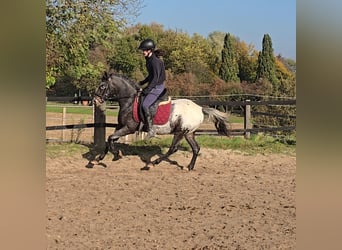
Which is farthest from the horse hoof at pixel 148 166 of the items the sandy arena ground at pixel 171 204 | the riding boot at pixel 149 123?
the riding boot at pixel 149 123

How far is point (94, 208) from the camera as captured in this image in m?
3.65

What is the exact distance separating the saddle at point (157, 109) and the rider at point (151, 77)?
0.21 ft

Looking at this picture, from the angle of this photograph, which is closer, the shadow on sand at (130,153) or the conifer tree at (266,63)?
the shadow on sand at (130,153)

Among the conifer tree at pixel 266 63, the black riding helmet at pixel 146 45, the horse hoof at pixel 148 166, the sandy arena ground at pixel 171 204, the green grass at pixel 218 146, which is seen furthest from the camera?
the conifer tree at pixel 266 63

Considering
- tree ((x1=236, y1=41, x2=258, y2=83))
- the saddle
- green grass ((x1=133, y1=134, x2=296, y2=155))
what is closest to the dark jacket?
the saddle

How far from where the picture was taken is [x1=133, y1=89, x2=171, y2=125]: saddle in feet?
19.0

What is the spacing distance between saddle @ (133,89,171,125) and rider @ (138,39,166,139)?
0.21ft

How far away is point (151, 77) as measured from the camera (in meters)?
5.68

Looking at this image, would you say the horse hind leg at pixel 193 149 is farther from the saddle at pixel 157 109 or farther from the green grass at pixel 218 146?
the green grass at pixel 218 146

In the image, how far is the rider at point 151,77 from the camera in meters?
5.52

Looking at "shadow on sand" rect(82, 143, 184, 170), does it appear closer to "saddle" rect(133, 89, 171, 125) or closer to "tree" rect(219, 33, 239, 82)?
"saddle" rect(133, 89, 171, 125)
